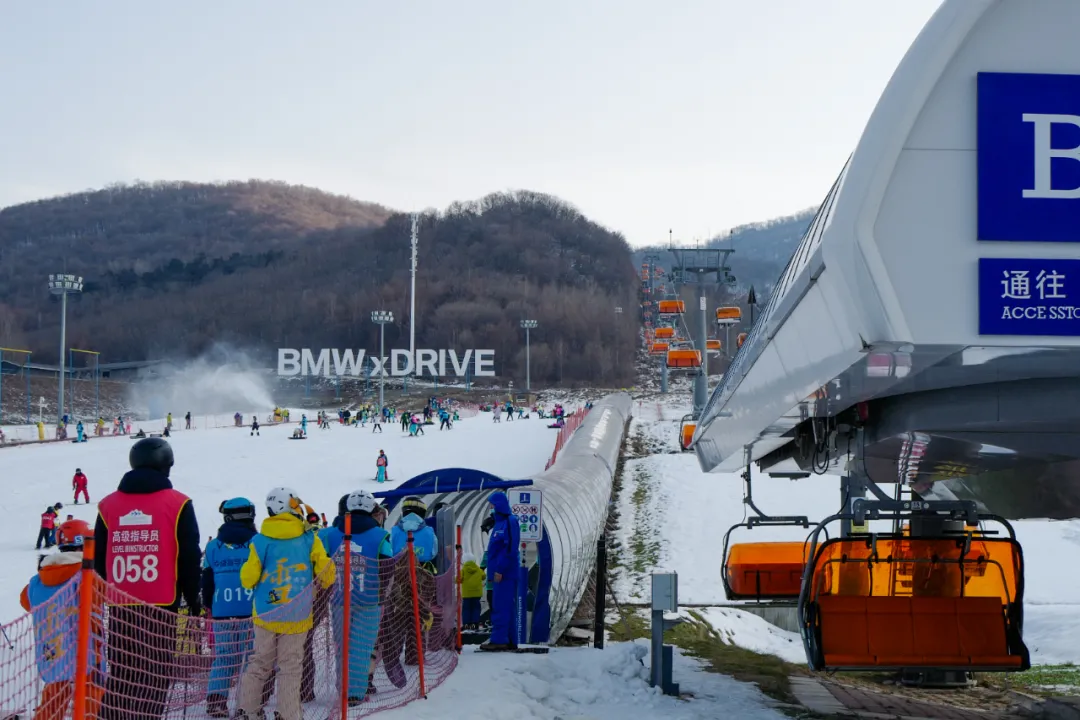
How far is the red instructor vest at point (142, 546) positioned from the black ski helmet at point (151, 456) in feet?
0.65

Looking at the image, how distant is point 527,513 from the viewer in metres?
10.6

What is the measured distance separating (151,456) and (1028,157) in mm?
4961

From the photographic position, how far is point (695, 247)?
42469mm

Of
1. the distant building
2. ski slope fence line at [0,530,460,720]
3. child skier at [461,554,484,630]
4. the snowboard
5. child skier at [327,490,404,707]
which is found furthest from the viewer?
the distant building

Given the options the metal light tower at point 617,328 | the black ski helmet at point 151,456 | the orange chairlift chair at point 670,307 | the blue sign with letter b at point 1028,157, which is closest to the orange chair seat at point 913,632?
the blue sign with letter b at point 1028,157

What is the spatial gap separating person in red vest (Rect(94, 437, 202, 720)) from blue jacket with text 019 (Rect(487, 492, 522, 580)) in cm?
452

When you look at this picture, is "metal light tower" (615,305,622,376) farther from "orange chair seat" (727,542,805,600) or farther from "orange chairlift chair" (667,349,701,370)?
"orange chair seat" (727,542,805,600)

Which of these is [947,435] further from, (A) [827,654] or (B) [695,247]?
(B) [695,247]

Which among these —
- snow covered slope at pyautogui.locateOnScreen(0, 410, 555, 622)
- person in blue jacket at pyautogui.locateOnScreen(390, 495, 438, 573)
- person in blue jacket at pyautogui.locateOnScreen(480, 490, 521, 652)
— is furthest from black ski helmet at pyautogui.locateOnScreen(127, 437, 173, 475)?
snow covered slope at pyautogui.locateOnScreen(0, 410, 555, 622)

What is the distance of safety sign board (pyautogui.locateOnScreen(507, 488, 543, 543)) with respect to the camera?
10.5m

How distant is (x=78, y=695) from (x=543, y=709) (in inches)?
172

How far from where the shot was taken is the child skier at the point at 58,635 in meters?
5.28

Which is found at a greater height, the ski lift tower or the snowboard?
the ski lift tower

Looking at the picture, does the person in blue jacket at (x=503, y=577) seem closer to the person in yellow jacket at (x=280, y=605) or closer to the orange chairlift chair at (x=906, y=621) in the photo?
the orange chairlift chair at (x=906, y=621)
